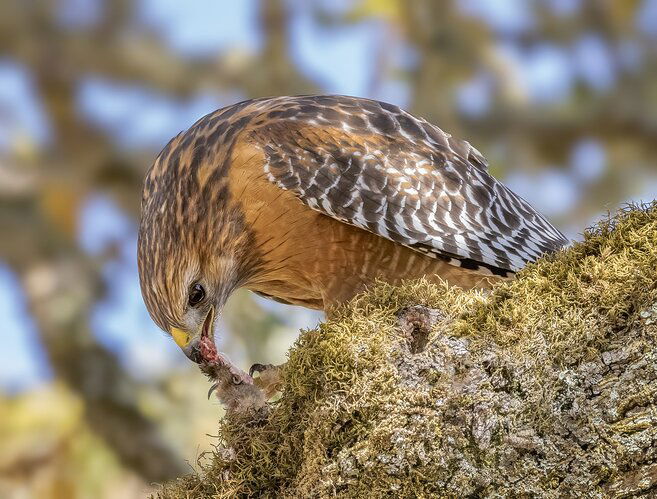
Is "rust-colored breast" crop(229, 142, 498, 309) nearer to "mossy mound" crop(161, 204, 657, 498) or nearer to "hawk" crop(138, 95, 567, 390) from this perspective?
"hawk" crop(138, 95, 567, 390)

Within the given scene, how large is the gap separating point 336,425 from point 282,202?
2.00m

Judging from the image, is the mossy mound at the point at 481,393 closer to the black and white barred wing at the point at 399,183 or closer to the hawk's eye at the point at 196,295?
the black and white barred wing at the point at 399,183

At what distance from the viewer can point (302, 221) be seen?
465 cm

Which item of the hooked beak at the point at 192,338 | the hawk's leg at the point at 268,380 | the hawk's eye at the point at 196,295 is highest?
the hawk's eye at the point at 196,295

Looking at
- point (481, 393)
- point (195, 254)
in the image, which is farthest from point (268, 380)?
point (481, 393)

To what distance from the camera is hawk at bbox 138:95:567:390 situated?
15.2ft

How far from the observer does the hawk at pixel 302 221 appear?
15.2 ft

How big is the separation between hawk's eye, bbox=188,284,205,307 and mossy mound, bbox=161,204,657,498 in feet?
5.36

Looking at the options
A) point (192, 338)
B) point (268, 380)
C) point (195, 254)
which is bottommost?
point (268, 380)

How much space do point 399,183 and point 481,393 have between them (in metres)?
2.34

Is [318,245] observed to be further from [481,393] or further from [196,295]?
[481,393]

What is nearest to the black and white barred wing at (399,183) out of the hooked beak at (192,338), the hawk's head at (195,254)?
the hawk's head at (195,254)

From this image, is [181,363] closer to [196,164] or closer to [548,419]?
[196,164]

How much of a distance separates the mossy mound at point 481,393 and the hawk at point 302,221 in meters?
1.35
